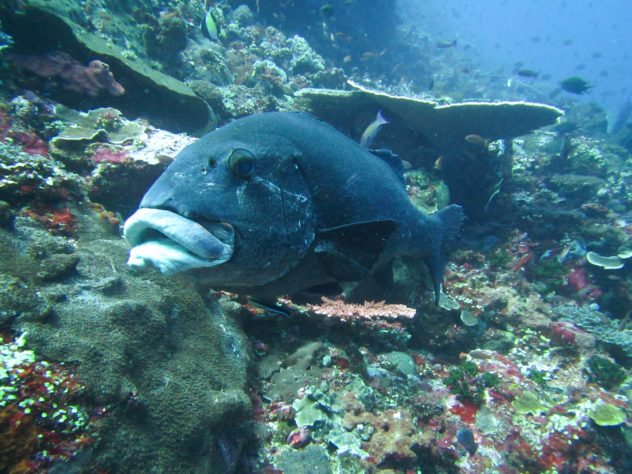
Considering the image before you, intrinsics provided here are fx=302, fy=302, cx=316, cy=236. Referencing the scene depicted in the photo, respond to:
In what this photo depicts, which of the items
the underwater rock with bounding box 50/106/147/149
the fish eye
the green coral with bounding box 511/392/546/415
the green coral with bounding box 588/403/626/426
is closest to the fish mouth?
the fish eye

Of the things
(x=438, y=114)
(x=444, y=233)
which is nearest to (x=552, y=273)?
(x=438, y=114)

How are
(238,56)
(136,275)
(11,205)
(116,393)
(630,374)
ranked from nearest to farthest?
(116,393) → (136,275) → (11,205) → (630,374) → (238,56)

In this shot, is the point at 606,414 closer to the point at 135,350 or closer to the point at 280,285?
the point at 280,285

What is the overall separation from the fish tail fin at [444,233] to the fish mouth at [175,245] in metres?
2.89

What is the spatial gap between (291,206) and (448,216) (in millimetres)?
2640

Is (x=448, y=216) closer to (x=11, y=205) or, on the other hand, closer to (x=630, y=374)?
(x=630, y=374)

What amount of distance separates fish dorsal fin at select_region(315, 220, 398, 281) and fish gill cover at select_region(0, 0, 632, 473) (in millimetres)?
15

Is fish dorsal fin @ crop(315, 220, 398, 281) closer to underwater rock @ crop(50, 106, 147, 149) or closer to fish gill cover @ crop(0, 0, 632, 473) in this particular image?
fish gill cover @ crop(0, 0, 632, 473)

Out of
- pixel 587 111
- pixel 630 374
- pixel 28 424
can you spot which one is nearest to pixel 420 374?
pixel 630 374

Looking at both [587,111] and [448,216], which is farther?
[587,111]

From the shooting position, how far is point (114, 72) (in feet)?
21.2

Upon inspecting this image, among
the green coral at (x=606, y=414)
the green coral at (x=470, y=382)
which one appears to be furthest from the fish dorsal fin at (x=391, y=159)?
the green coral at (x=606, y=414)

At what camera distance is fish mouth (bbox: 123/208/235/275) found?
1.44 meters

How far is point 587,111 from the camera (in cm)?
2542
